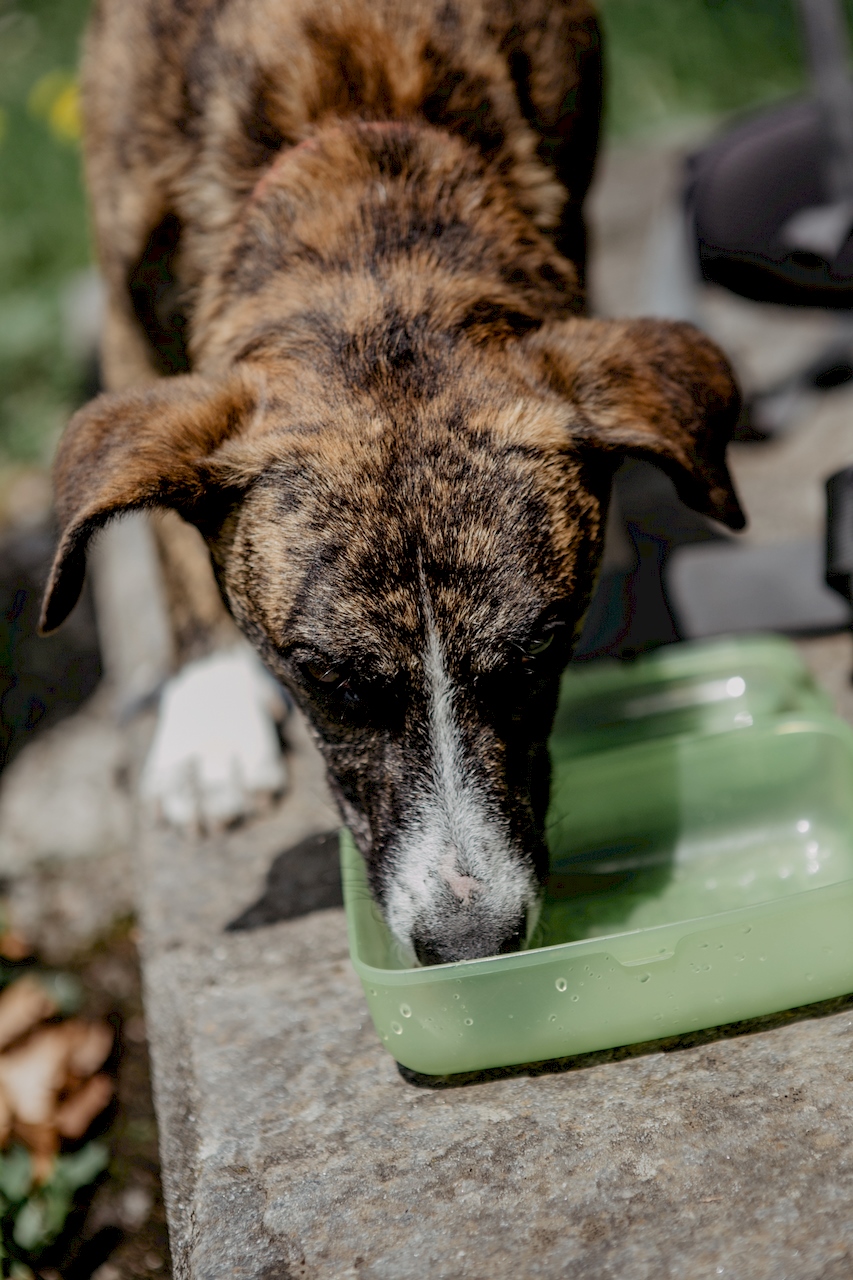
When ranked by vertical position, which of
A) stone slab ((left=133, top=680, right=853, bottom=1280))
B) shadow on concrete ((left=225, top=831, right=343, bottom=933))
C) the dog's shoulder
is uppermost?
the dog's shoulder

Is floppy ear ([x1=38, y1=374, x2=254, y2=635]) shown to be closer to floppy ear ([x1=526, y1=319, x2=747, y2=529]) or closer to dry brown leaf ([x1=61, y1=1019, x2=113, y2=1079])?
floppy ear ([x1=526, y1=319, x2=747, y2=529])

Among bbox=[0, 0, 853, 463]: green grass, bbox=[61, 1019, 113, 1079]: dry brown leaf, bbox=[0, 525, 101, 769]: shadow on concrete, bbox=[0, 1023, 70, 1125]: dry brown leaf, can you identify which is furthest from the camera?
bbox=[0, 0, 853, 463]: green grass

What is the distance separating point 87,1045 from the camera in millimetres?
3145

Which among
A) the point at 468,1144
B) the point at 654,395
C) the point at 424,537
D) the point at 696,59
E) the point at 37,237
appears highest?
the point at 696,59

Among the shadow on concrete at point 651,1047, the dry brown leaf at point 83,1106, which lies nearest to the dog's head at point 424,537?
the shadow on concrete at point 651,1047

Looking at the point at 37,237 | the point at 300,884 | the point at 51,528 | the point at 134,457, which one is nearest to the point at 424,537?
the point at 134,457

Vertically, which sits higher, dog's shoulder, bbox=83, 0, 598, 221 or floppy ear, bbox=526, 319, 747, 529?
dog's shoulder, bbox=83, 0, 598, 221

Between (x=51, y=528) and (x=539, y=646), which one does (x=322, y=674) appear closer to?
(x=539, y=646)

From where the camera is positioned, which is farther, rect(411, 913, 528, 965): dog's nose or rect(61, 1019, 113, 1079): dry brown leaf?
rect(61, 1019, 113, 1079): dry brown leaf

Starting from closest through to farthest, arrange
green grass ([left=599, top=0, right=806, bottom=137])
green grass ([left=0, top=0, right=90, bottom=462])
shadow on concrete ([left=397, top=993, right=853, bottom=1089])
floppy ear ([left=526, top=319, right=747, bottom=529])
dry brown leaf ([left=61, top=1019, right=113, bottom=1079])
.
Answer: shadow on concrete ([left=397, top=993, right=853, bottom=1089]) → floppy ear ([left=526, top=319, right=747, bottom=529]) → dry brown leaf ([left=61, top=1019, right=113, bottom=1079]) → green grass ([left=0, top=0, right=90, bottom=462]) → green grass ([left=599, top=0, right=806, bottom=137])

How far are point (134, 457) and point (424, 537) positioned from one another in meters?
0.62

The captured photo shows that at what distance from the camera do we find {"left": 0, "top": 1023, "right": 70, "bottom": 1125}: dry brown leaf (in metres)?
2.95

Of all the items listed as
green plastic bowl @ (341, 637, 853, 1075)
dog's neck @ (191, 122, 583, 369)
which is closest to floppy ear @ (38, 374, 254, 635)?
dog's neck @ (191, 122, 583, 369)

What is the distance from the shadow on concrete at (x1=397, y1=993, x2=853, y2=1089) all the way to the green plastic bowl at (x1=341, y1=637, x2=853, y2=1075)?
0.17 ft
